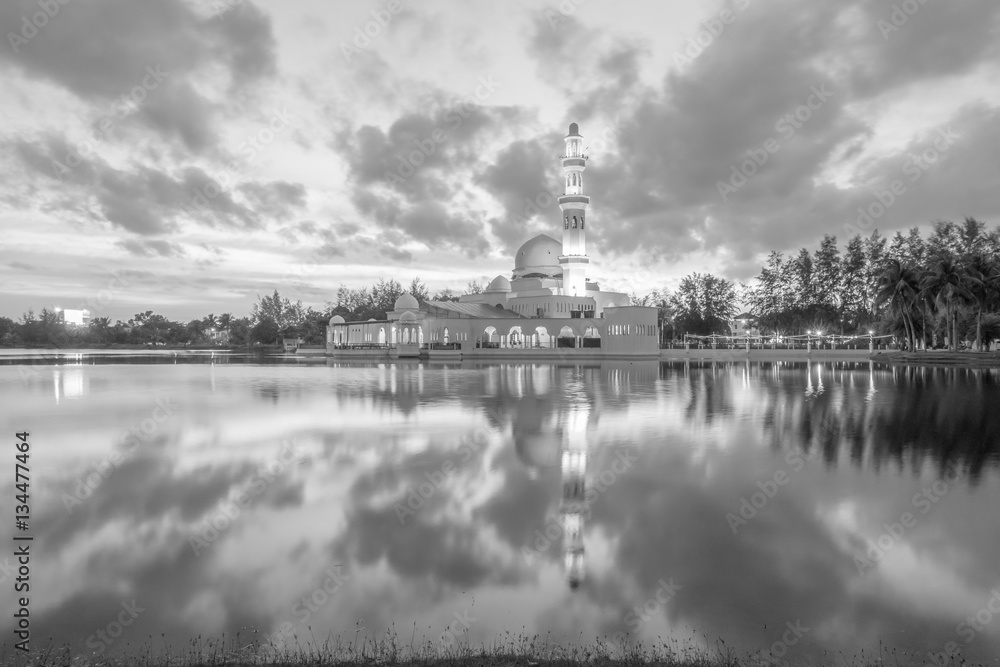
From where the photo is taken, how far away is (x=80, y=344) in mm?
126938

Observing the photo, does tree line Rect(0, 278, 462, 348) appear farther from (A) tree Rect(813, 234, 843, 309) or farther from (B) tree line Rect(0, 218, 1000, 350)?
(A) tree Rect(813, 234, 843, 309)

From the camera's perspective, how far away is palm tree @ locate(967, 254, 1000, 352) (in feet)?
140

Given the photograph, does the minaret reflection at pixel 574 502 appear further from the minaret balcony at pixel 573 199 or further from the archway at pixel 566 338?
the minaret balcony at pixel 573 199

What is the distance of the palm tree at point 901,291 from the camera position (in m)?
49.0

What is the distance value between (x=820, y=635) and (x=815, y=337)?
66830 mm

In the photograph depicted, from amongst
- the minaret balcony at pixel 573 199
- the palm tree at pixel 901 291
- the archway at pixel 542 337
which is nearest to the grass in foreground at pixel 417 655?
the palm tree at pixel 901 291
